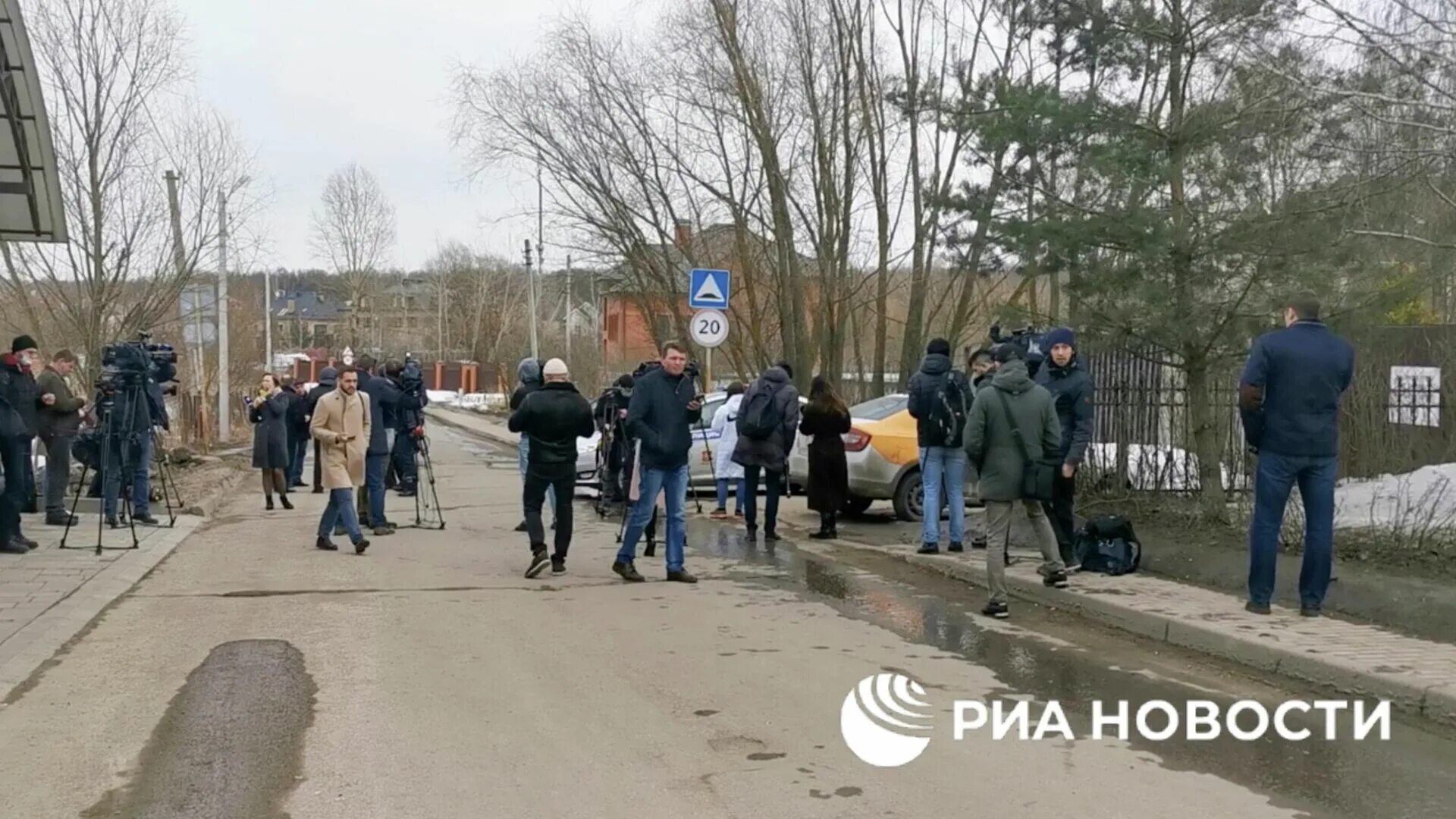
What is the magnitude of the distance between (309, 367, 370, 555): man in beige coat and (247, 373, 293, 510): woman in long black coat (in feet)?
14.7

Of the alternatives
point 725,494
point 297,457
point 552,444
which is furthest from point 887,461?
point 297,457

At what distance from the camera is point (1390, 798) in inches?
197

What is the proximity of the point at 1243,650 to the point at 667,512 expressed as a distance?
4631 millimetres

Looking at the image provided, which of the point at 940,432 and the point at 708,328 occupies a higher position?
the point at 708,328

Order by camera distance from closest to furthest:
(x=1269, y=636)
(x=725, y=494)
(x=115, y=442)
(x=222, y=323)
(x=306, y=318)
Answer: (x=1269, y=636) < (x=115, y=442) < (x=725, y=494) < (x=222, y=323) < (x=306, y=318)

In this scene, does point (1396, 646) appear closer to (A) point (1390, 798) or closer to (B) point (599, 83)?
(A) point (1390, 798)

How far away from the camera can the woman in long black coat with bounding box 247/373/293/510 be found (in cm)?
1656

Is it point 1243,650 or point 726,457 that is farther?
point 726,457

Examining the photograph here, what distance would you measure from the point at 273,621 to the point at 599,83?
18653mm

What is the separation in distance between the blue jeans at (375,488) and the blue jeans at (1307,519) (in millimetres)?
8826

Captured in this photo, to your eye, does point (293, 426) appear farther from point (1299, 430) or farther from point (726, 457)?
point (1299, 430)

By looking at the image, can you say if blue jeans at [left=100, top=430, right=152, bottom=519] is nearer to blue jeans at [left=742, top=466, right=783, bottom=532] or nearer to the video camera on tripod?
blue jeans at [left=742, top=466, right=783, bottom=532]

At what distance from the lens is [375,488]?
13.5m

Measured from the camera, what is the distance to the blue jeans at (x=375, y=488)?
13.4m
